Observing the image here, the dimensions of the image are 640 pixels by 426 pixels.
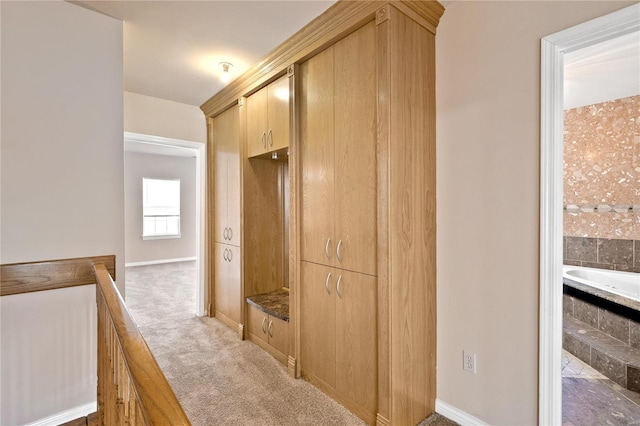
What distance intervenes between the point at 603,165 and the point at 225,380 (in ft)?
15.7

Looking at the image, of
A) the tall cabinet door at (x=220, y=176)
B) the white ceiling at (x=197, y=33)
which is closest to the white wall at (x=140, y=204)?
the tall cabinet door at (x=220, y=176)

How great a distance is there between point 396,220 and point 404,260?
0.81 ft

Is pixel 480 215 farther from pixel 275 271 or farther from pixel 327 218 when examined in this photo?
pixel 275 271

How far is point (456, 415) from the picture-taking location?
189 cm

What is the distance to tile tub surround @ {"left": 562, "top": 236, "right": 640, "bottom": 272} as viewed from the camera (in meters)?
3.62

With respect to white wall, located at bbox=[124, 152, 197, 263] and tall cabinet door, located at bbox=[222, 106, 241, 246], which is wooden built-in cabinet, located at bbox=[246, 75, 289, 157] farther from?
white wall, located at bbox=[124, 152, 197, 263]

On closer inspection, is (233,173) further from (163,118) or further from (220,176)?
(163,118)

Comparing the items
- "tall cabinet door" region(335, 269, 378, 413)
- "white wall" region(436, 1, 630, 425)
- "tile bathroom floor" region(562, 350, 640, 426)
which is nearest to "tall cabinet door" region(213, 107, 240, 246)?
"tall cabinet door" region(335, 269, 378, 413)

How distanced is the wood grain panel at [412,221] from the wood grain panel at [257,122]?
1.42 metres

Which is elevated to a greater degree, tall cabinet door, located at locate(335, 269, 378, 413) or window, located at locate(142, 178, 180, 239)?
window, located at locate(142, 178, 180, 239)

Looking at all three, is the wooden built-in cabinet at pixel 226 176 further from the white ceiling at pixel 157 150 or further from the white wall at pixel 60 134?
the white ceiling at pixel 157 150

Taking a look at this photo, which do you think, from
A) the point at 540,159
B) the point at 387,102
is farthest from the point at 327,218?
the point at 540,159

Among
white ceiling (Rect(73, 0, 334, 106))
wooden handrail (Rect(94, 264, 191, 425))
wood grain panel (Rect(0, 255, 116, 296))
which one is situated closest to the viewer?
wooden handrail (Rect(94, 264, 191, 425))

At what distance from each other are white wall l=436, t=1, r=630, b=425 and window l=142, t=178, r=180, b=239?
7.22m
